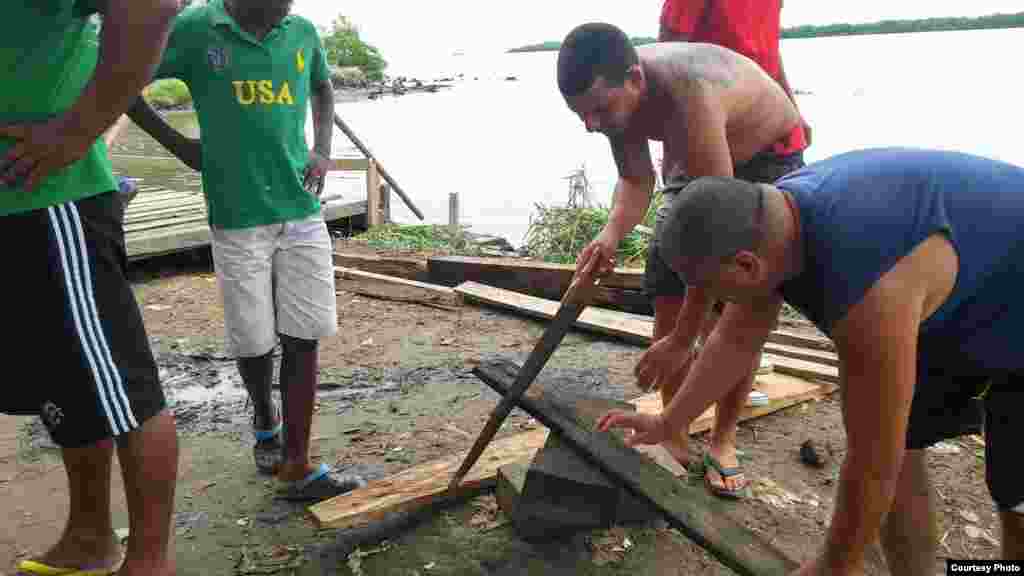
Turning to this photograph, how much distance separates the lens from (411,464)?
325 cm

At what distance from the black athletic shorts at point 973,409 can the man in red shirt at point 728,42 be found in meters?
1.07

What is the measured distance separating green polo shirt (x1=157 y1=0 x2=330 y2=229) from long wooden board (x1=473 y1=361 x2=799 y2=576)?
41.9 inches

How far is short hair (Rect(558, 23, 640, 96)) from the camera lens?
2506 mm

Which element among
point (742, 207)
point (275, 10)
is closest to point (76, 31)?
point (275, 10)

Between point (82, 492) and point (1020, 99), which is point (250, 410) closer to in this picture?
point (82, 492)

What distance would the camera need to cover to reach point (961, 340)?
67.9 inches

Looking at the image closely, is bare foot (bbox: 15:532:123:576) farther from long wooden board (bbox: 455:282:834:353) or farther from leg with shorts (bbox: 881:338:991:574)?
long wooden board (bbox: 455:282:834:353)

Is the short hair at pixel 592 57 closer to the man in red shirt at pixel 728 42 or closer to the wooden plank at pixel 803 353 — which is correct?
the man in red shirt at pixel 728 42

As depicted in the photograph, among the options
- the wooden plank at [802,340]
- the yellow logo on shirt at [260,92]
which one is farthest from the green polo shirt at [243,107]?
the wooden plank at [802,340]

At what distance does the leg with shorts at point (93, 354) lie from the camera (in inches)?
73.7

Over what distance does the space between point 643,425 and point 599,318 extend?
269cm

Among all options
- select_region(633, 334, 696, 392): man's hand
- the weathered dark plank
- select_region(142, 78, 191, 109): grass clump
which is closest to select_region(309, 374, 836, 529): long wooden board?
select_region(633, 334, 696, 392): man's hand

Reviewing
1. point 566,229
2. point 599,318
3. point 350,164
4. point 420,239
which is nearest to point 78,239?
point 599,318

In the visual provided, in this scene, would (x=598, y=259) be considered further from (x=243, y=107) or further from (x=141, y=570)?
(x=141, y=570)
